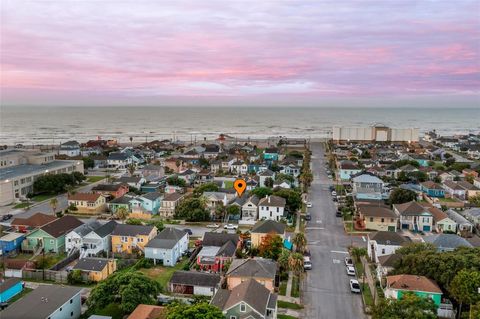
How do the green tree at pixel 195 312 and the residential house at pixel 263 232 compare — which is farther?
the residential house at pixel 263 232

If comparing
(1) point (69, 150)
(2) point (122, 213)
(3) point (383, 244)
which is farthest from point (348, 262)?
(1) point (69, 150)

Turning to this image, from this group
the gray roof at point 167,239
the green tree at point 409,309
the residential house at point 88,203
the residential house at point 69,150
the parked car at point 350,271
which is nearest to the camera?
the green tree at point 409,309

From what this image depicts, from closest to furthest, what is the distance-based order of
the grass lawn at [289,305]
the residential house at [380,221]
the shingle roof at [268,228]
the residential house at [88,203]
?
the grass lawn at [289,305]
the shingle roof at [268,228]
the residential house at [380,221]
the residential house at [88,203]

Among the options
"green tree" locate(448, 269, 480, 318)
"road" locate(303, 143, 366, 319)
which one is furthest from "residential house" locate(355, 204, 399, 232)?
"green tree" locate(448, 269, 480, 318)

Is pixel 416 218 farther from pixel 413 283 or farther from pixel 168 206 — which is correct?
pixel 168 206

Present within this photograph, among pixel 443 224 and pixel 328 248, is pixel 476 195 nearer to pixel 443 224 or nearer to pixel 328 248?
pixel 443 224

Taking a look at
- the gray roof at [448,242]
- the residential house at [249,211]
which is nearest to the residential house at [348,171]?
the residential house at [249,211]

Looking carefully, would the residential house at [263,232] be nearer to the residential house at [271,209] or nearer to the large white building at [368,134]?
the residential house at [271,209]
